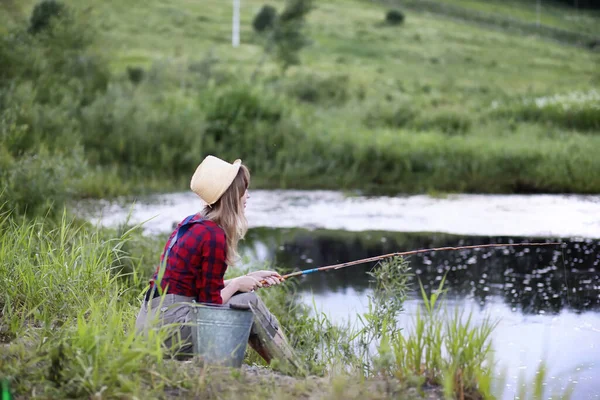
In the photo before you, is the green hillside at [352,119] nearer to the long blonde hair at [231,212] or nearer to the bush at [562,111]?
the bush at [562,111]

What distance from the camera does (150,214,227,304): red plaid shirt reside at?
12.9 ft

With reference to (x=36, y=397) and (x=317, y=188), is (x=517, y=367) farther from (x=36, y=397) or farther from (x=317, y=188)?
(x=317, y=188)

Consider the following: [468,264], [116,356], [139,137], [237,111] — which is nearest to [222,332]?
[116,356]

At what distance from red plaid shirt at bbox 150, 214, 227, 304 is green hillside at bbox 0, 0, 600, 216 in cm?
540

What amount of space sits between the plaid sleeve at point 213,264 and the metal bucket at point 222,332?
0.13 metres

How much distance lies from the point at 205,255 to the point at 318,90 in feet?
60.4

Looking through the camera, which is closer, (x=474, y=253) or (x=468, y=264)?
(x=468, y=264)

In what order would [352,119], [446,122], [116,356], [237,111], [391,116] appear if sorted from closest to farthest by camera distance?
[116,356] < [237,111] < [446,122] < [352,119] < [391,116]

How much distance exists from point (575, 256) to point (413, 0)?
27.6 meters

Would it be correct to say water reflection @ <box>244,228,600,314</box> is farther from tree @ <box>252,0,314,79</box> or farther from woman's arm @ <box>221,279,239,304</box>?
tree @ <box>252,0,314,79</box>

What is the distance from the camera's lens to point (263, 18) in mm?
31172

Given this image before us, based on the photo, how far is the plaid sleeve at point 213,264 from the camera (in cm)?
391

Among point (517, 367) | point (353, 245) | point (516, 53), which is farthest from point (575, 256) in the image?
point (516, 53)

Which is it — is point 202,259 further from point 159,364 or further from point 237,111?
point 237,111
